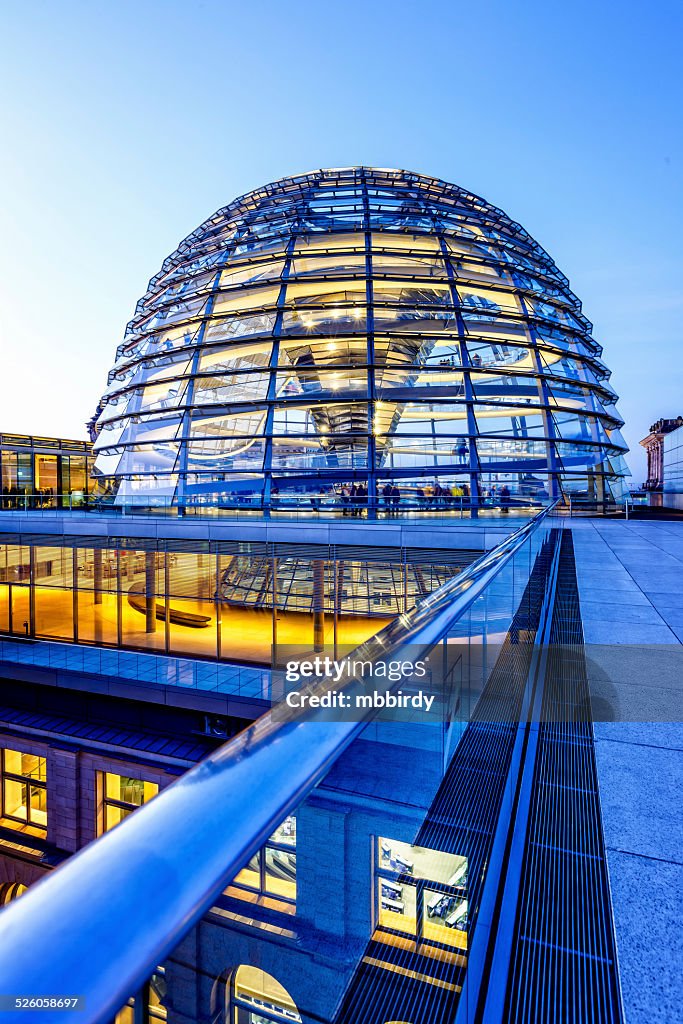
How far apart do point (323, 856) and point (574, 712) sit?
352 centimetres

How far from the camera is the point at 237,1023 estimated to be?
2.76ft

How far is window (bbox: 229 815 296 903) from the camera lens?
74 centimetres

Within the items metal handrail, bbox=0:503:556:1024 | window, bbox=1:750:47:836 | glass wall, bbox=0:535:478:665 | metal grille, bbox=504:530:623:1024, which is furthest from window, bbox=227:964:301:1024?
window, bbox=1:750:47:836

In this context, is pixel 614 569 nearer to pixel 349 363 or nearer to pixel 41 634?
pixel 349 363

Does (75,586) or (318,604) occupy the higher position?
(75,586)

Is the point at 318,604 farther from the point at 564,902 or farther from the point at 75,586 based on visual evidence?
the point at 564,902

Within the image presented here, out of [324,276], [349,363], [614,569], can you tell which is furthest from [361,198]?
[614,569]

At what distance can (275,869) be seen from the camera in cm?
85

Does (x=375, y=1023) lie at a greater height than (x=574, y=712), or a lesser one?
greater

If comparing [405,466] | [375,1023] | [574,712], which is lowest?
[574,712]

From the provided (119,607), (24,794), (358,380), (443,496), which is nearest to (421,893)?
(119,607)
